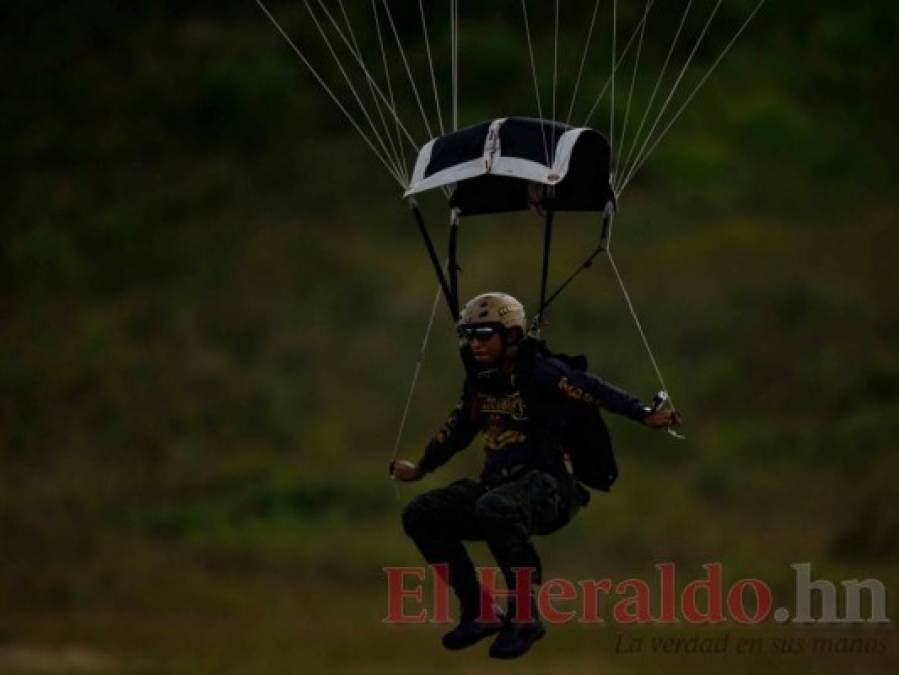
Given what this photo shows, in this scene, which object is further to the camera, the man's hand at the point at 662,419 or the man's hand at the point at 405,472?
the man's hand at the point at 405,472

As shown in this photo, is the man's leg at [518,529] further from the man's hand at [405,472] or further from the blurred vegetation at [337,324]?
the blurred vegetation at [337,324]

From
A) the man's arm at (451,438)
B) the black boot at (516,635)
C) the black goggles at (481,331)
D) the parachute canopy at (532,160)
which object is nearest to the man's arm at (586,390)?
the black goggles at (481,331)

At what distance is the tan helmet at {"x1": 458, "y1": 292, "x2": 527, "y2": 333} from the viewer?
15430 mm

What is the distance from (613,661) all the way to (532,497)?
23.7 meters

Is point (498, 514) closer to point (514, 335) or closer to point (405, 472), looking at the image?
point (405, 472)

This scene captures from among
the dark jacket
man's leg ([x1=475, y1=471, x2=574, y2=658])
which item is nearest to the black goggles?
the dark jacket

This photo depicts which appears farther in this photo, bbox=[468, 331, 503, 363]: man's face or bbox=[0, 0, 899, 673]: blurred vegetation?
bbox=[0, 0, 899, 673]: blurred vegetation

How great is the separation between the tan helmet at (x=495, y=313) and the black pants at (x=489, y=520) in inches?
42.7

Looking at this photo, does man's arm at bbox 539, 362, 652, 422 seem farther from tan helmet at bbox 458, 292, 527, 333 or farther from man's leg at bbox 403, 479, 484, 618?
man's leg at bbox 403, 479, 484, 618

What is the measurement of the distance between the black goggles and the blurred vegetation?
2268cm

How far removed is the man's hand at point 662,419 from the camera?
569 inches

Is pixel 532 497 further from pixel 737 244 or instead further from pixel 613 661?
pixel 737 244

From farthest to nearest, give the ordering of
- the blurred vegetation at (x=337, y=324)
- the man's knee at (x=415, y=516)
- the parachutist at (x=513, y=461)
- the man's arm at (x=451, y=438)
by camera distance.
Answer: the blurred vegetation at (x=337, y=324) → the man's arm at (x=451, y=438) → the man's knee at (x=415, y=516) → the parachutist at (x=513, y=461)

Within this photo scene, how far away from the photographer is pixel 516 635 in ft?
49.8
